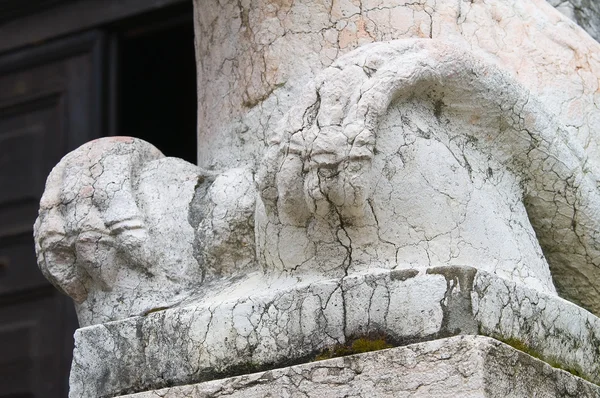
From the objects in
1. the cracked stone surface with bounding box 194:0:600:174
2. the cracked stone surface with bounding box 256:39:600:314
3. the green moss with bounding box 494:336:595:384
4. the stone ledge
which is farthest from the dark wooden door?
the green moss with bounding box 494:336:595:384

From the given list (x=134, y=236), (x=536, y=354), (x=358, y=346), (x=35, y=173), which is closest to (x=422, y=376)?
(x=358, y=346)

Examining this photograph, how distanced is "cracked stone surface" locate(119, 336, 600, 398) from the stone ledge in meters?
0.03

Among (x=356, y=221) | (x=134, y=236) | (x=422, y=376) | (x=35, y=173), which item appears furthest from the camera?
(x=35, y=173)

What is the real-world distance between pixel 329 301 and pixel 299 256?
99mm

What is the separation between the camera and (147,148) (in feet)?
7.39

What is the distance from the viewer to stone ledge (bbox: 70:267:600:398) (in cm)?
184

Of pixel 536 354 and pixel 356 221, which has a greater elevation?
pixel 356 221

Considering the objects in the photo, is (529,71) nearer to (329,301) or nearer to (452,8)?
(452,8)

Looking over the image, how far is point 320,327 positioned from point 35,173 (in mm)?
2008

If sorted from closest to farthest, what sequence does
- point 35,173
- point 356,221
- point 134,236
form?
point 356,221
point 134,236
point 35,173

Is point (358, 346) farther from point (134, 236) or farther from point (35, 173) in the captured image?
point (35, 173)

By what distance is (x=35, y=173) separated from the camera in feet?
12.3

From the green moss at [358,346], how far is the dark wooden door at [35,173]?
180 centimetres

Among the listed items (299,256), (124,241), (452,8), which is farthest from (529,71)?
(124,241)
